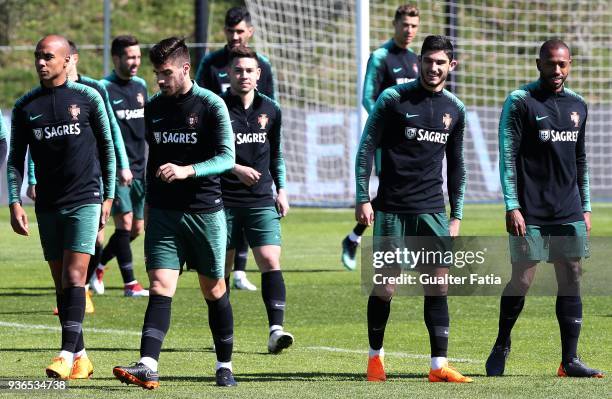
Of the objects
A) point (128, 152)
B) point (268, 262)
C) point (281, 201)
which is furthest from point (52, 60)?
point (128, 152)

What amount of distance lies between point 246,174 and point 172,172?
5.32ft

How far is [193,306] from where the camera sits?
12.7 m

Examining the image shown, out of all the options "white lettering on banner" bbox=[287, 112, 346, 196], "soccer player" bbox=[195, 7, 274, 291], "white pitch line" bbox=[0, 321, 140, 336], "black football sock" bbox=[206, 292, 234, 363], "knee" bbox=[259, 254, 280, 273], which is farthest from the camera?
"white lettering on banner" bbox=[287, 112, 346, 196]

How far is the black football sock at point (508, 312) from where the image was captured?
8836 millimetres

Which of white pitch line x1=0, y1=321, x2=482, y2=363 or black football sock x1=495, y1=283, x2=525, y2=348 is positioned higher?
black football sock x1=495, y1=283, x2=525, y2=348

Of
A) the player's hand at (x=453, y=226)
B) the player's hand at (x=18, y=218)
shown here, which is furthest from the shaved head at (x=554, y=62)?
the player's hand at (x=18, y=218)

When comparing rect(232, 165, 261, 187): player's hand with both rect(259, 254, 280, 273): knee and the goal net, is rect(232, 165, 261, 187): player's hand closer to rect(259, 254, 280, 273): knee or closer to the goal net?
rect(259, 254, 280, 273): knee

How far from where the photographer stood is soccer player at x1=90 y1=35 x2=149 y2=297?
13203 mm

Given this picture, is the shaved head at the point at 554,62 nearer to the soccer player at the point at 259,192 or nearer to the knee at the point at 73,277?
the soccer player at the point at 259,192

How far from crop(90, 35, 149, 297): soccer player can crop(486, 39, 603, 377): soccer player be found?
5102 millimetres

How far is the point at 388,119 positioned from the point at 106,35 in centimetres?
1926

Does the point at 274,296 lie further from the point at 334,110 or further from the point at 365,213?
the point at 334,110

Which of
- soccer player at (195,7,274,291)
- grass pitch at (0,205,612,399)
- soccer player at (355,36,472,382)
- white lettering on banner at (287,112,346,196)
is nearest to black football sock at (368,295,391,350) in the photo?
soccer player at (355,36,472,382)

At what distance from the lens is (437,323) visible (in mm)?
8578
